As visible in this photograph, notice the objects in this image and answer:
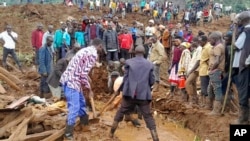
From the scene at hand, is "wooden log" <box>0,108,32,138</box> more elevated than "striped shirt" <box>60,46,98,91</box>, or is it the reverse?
"striped shirt" <box>60,46,98,91</box>

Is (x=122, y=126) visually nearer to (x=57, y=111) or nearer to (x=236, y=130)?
(x=57, y=111)

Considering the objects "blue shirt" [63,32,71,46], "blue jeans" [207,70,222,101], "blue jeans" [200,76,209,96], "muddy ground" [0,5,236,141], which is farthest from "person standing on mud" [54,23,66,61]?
"blue jeans" [207,70,222,101]

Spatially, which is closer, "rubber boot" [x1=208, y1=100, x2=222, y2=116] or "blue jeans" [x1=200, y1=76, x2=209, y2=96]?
"rubber boot" [x1=208, y1=100, x2=222, y2=116]

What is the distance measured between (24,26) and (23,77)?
978 centimetres

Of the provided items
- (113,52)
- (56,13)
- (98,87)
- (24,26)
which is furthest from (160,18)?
(98,87)

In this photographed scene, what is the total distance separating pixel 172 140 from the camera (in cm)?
812

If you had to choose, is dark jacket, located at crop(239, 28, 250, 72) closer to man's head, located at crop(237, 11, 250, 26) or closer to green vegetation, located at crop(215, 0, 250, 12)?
man's head, located at crop(237, 11, 250, 26)

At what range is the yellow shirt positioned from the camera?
873 cm

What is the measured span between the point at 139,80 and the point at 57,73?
157 inches

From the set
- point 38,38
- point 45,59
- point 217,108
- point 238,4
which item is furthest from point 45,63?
point 238,4

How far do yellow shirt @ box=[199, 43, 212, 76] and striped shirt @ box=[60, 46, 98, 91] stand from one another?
9.80 feet

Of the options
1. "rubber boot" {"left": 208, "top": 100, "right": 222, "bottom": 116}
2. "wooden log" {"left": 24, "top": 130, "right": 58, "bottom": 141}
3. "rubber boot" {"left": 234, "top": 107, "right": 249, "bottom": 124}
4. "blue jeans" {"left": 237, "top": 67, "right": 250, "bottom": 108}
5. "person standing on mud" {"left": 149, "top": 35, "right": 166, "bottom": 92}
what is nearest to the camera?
"wooden log" {"left": 24, "top": 130, "right": 58, "bottom": 141}

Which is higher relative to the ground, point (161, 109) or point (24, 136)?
point (24, 136)

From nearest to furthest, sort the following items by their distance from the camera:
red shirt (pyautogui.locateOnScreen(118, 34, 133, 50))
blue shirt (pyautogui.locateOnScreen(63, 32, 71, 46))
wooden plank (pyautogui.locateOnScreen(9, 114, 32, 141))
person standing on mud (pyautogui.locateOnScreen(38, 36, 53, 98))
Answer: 1. wooden plank (pyautogui.locateOnScreen(9, 114, 32, 141))
2. person standing on mud (pyautogui.locateOnScreen(38, 36, 53, 98))
3. blue shirt (pyautogui.locateOnScreen(63, 32, 71, 46))
4. red shirt (pyautogui.locateOnScreen(118, 34, 133, 50))
